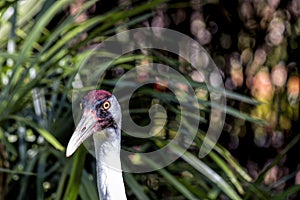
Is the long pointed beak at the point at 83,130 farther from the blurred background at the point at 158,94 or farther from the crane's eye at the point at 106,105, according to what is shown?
the blurred background at the point at 158,94

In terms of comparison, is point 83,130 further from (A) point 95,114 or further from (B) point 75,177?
(B) point 75,177

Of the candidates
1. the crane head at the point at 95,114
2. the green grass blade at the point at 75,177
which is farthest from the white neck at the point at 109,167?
the green grass blade at the point at 75,177

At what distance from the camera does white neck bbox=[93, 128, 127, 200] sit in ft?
4.89

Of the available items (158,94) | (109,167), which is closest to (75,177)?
(109,167)

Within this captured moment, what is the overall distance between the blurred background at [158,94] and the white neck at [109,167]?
214 millimetres

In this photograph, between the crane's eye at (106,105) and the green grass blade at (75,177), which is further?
the green grass blade at (75,177)

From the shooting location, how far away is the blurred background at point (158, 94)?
1939 millimetres

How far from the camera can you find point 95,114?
149 centimetres

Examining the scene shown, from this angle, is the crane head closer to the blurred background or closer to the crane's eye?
the crane's eye

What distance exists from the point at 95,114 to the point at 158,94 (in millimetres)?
575

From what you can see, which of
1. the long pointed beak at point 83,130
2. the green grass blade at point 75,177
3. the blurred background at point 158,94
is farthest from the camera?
the blurred background at point 158,94

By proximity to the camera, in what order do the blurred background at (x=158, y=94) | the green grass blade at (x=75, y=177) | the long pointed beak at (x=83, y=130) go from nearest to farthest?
the long pointed beak at (x=83, y=130)
the green grass blade at (x=75, y=177)
the blurred background at (x=158, y=94)

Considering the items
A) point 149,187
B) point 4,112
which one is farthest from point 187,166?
point 4,112

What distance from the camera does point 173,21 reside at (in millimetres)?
2693
